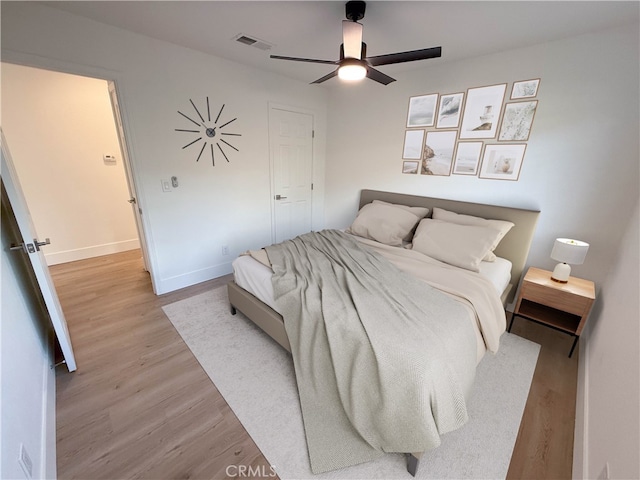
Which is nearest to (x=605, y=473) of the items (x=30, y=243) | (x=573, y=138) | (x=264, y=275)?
(x=264, y=275)

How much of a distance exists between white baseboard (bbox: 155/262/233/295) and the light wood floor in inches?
17.9

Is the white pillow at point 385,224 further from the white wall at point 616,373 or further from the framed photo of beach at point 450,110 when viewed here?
the white wall at point 616,373

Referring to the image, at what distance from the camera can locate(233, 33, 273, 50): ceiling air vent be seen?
2266mm

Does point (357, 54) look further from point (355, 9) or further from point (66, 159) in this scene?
point (66, 159)

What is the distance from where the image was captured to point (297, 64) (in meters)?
2.87

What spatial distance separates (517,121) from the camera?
2385 millimetres

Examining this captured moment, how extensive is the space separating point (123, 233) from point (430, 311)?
14.9ft

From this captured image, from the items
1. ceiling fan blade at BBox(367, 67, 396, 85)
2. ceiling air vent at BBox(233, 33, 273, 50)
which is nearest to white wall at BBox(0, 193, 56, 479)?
ceiling air vent at BBox(233, 33, 273, 50)

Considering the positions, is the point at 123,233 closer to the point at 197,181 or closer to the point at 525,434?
the point at 197,181

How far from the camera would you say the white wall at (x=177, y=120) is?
76.5 inches

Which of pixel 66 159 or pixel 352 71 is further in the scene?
pixel 66 159

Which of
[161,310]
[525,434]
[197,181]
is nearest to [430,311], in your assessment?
[525,434]

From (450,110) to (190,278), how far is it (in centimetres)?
354

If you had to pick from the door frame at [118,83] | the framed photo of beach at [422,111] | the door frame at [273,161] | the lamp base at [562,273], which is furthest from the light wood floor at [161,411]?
the framed photo of beach at [422,111]
